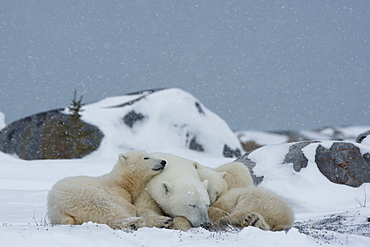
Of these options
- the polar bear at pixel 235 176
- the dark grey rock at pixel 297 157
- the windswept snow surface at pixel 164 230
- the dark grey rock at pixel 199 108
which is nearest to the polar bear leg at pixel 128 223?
the windswept snow surface at pixel 164 230

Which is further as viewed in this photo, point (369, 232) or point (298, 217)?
point (298, 217)

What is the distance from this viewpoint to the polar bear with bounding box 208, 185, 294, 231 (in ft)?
15.2

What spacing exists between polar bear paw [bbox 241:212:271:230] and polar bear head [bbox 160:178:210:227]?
469mm

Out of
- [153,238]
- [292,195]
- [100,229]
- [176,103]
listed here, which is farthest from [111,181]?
[176,103]

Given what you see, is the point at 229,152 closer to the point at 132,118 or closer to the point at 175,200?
the point at 132,118

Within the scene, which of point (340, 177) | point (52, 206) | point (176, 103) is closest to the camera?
point (52, 206)

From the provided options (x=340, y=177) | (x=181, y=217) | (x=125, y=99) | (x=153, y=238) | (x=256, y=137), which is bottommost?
(x=256, y=137)

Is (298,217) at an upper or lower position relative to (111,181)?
lower

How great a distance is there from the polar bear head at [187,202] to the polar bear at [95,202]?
1.41 feet

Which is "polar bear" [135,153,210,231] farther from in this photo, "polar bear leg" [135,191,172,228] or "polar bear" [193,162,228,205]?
"polar bear" [193,162,228,205]

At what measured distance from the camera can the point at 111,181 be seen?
5172 millimetres

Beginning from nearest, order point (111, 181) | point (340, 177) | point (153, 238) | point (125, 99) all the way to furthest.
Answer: point (153, 238) < point (111, 181) < point (340, 177) < point (125, 99)

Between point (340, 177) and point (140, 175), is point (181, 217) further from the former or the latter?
point (340, 177)

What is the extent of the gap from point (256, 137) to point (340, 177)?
26.0 metres
